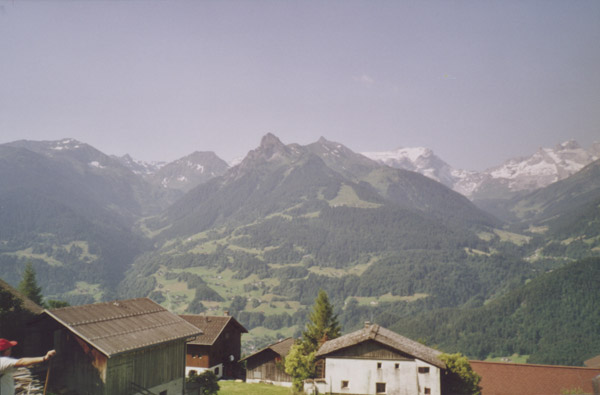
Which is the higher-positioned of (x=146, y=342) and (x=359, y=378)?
(x=146, y=342)

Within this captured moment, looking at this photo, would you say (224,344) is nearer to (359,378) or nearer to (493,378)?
(359,378)

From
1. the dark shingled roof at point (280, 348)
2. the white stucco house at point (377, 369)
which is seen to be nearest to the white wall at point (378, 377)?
the white stucco house at point (377, 369)

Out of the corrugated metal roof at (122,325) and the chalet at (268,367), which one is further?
the chalet at (268,367)

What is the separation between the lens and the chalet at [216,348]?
2114 inches

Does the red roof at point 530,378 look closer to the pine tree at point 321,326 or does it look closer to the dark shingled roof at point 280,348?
the pine tree at point 321,326

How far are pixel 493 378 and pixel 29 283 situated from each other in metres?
92.0

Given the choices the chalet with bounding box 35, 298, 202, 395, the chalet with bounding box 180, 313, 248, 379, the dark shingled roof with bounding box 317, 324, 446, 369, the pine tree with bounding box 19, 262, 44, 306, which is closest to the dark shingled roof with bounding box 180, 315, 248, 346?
the chalet with bounding box 180, 313, 248, 379

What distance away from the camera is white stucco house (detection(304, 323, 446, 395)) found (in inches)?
1559

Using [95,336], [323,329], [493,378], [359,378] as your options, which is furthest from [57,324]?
[493,378]

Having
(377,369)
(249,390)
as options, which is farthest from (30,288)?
(377,369)

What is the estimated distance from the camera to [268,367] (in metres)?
56.3

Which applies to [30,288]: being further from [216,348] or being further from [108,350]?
[108,350]

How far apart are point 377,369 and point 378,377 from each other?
75 cm

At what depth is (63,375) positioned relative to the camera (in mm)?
30438
